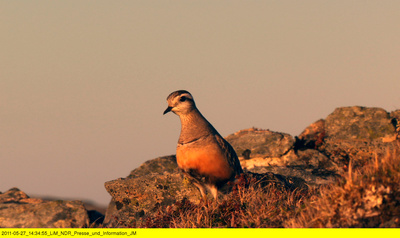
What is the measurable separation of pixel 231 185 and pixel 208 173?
2.79 ft

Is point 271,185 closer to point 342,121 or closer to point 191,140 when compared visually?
point 191,140

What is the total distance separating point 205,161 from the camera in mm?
11414

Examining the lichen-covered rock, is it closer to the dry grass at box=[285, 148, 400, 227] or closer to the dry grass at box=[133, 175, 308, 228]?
the dry grass at box=[133, 175, 308, 228]

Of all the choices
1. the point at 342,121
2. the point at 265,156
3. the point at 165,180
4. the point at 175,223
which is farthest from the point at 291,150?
the point at 175,223

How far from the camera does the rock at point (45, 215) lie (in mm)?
15180

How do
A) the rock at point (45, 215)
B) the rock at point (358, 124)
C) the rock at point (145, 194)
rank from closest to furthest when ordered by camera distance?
the rock at point (145, 194)
the rock at point (45, 215)
the rock at point (358, 124)

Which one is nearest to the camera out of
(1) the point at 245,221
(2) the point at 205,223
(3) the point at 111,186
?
(1) the point at 245,221

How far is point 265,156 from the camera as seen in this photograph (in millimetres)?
20156

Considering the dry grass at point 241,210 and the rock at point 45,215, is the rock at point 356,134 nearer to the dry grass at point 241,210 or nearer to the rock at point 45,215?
the dry grass at point 241,210

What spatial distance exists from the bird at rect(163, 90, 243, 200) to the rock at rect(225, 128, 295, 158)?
26.6 feet

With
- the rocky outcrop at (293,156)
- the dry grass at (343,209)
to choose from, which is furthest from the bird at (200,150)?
the rocky outcrop at (293,156)

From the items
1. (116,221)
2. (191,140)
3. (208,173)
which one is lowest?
(116,221)

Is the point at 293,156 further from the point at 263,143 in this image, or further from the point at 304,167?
the point at 263,143

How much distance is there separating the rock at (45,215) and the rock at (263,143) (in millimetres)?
7881
